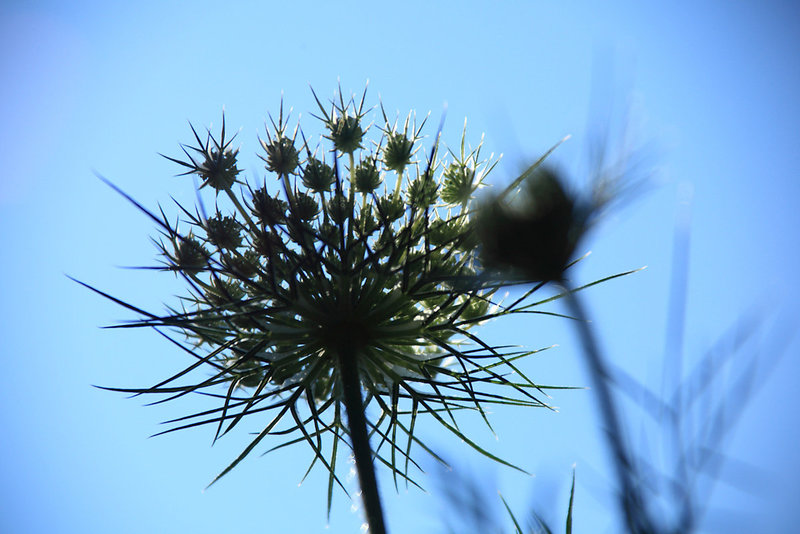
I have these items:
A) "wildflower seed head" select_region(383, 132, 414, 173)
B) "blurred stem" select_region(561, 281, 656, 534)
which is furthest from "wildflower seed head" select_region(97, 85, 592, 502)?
"blurred stem" select_region(561, 281, 656, 534)

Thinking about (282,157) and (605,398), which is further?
(282,157)

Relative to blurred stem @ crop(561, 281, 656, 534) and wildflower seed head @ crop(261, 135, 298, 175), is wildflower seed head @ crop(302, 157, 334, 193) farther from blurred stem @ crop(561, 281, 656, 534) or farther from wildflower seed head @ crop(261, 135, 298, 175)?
blurred stem @ crop(561, 281, 656, 534)

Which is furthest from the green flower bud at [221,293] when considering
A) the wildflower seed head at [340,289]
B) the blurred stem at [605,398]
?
the blurred stem at [605,398]

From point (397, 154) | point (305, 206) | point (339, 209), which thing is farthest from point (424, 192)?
point (305, 206)

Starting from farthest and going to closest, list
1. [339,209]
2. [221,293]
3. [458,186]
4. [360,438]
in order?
1. [458,186]
2. [221,293]
3. [339,209]
4. [360,438]

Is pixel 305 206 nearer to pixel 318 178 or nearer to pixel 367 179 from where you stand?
pixel 318 178

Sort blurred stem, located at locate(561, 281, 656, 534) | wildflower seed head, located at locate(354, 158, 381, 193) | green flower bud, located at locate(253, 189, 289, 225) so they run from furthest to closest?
wildflower seed head, located at locate(354, 158, 381, 193)
green flower bud, located at locate(253, 189, 289, 225)
blurred stem, located at locate(561, 281, 656, 534)

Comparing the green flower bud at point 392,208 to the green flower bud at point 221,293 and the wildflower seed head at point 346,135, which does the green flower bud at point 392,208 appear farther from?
the green flower bud at point 221,293

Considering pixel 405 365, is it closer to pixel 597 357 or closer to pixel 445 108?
pixel 445 108
